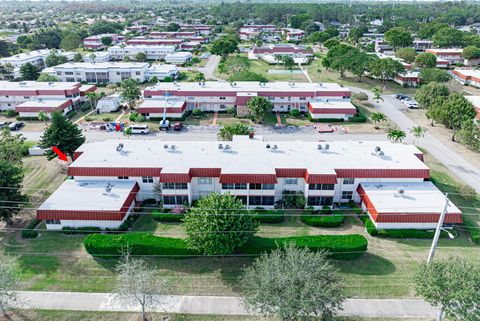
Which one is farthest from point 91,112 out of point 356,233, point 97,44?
point 97,44

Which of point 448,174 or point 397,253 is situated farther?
point 448,174

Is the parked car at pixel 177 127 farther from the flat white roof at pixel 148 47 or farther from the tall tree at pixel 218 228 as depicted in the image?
the flat white roof at pixel 148 47

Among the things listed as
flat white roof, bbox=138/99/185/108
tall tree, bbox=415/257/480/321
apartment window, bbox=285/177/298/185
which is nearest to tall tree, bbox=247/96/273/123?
flat white roof, bbox=138/99/185/108

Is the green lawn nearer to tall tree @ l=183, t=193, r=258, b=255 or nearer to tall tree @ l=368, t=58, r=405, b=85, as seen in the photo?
tall tree @ l=183, t=193, r=258, b=255

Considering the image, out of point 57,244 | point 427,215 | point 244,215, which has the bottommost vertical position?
point 57,244

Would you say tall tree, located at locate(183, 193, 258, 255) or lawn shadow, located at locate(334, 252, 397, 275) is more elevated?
tall tree, located at locate(183, 193, 258, 255)

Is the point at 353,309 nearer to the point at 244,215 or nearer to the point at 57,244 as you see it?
the point at 244,215

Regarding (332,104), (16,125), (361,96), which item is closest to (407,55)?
(361,96)
